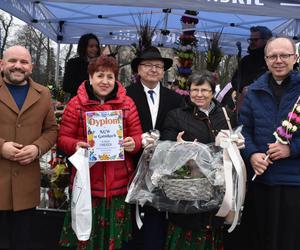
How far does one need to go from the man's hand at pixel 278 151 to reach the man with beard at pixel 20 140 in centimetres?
167

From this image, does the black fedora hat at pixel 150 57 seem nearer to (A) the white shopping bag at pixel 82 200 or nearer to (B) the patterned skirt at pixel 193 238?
(A) the white shopping bag at pixel 82 200

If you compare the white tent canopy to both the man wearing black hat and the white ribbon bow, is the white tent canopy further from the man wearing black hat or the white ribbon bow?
the white ribbon bow

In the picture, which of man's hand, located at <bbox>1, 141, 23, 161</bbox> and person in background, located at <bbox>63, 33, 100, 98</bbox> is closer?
man's hand, located at <bbox>1, 141, 23, 161</bbox>

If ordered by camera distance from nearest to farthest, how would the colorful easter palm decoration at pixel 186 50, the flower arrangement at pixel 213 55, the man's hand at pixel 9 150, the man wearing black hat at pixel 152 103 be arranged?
the man's hand at pixel 9 150 → the man wearing black hat at pixel 152 103 → the flower arrangement at pixel 213 55 → the colorful easter palm decoration at pixel 186 50


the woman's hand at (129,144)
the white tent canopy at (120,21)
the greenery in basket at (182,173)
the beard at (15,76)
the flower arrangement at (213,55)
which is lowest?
the greenery in basket at (182,173)

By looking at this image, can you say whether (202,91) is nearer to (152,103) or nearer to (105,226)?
(152,103)

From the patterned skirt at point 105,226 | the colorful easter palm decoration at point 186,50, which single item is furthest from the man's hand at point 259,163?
the colorful easter palm decoration at point 186,50

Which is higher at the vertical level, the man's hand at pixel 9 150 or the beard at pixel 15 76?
the beard at pixel 15 76

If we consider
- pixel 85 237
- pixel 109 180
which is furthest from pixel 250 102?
pixel 85 237

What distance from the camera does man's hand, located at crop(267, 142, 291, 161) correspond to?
308 cm

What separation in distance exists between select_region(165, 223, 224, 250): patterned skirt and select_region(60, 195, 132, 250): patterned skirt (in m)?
0.39

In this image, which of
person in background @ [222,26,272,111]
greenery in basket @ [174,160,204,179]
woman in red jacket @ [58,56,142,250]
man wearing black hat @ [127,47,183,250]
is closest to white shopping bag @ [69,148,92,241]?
woman in red jacket @ [58,56,142,250]

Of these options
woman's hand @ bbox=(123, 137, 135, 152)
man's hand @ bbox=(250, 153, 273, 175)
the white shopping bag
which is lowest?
the white shopping bag

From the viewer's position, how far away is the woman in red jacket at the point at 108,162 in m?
3.24
